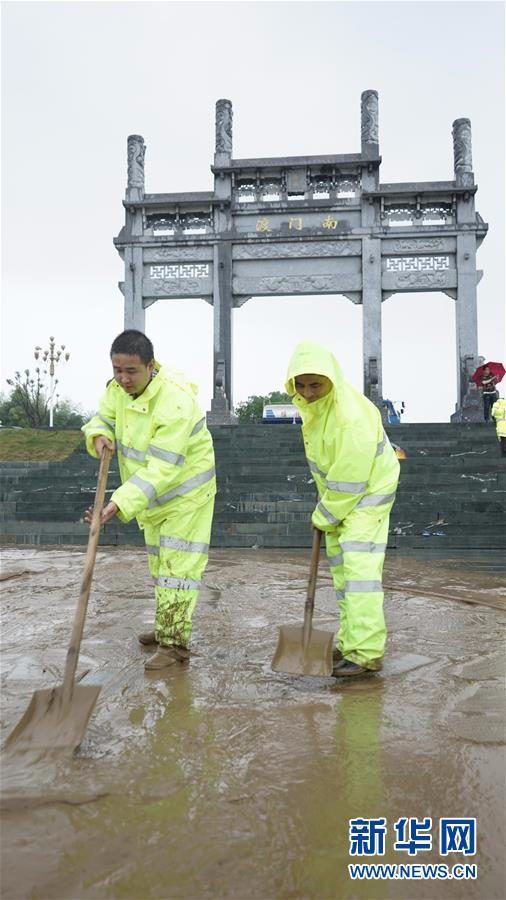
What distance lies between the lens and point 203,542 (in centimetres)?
324

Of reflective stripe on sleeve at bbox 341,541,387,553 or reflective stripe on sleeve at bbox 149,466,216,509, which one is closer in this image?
reflective stripe on sleeve at bbox 341,541,387,553

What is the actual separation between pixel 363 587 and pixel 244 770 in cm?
112

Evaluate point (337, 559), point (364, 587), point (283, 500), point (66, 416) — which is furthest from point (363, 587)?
point (66, 416)

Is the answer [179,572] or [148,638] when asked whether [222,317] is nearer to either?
[148,638]

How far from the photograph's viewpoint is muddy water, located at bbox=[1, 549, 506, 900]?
1.49 m

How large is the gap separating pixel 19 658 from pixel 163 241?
1761 cm

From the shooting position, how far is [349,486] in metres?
2.96

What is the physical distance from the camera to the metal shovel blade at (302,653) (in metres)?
2.88

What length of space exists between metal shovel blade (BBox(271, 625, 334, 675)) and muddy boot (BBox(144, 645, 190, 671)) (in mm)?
469

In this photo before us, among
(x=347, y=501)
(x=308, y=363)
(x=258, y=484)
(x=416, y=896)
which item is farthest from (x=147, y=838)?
(x=258, y=484)

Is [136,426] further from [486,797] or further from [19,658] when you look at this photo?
[486,797]

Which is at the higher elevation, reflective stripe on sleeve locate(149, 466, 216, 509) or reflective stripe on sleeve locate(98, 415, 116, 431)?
reflective stripe on sleeve locate(98, 415, 116, 431)

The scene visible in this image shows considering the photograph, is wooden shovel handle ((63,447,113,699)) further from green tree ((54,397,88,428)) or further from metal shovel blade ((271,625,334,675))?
green tree ((54,397,88,428))

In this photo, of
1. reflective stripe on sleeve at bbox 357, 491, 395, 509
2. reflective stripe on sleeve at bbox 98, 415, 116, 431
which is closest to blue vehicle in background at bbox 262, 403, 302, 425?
reflective stripe on sleeve at bbox 98, 415, 116, 431
